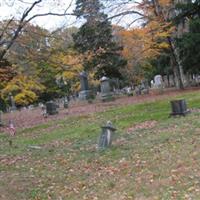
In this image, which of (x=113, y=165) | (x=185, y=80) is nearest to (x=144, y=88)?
(x=185, y=80)

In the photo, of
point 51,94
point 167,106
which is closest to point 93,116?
point 167,106

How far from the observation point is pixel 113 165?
10258mm

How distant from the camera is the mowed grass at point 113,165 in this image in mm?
8180

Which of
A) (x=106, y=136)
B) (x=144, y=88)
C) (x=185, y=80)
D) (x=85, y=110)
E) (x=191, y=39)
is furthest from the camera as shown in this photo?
(x=144, y=88)

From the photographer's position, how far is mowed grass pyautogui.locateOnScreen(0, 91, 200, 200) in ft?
26.8

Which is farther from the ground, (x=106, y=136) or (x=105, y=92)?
(x=105, y=92)

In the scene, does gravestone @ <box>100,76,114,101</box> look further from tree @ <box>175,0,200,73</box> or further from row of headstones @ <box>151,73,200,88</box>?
tree @ <box>175,0,200,73</box>

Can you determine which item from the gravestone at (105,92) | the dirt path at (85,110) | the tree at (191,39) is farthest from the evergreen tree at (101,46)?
the tree at (191,39)

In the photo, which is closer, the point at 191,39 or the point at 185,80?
the point at 191,39

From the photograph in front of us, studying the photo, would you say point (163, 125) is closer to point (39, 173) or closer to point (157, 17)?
point (39, 173)

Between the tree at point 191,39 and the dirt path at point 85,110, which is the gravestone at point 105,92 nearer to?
the dirt path at point 85,110

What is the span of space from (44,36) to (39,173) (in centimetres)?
432

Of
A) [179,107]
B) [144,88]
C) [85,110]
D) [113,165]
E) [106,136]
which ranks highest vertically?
[144,88]

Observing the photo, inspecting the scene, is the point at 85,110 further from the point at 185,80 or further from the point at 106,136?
the point at 185,80
